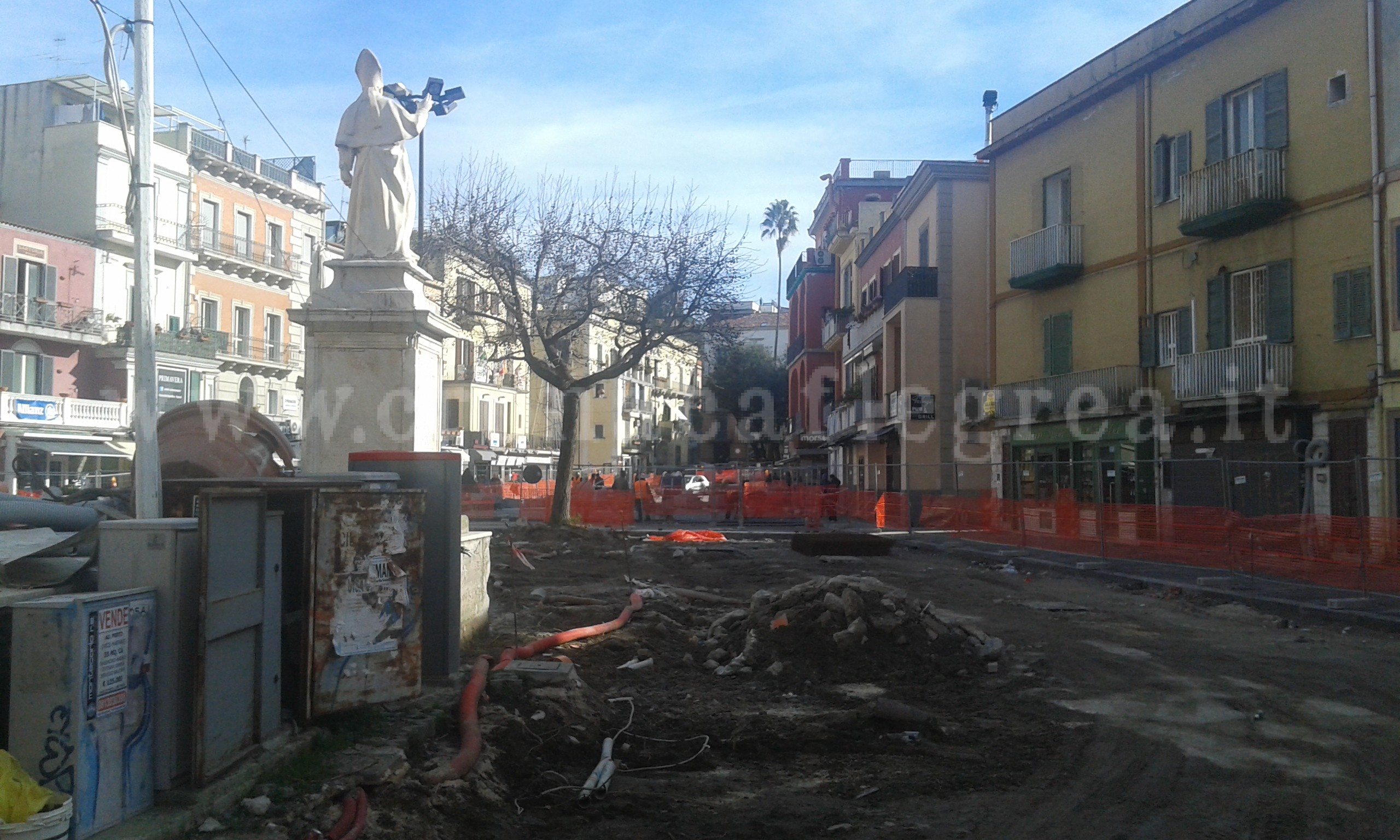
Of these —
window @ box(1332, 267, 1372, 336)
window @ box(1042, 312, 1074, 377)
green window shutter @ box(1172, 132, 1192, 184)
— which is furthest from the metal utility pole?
window @ box(1042, 312, 1074, 377)

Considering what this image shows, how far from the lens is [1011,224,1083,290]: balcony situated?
86.8ft

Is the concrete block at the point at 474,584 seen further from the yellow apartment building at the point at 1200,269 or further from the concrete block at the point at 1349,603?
the yellow apartment building at the point at 1200,269

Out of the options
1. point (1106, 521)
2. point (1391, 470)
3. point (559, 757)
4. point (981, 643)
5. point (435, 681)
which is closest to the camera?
point (559, 757)

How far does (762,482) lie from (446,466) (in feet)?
89.3

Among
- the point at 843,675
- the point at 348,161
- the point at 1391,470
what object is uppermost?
the point at 348,161

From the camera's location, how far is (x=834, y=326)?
50.3 meters

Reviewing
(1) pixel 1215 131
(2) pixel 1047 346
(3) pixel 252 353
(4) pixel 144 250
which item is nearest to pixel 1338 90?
(1) pixel 1215 131

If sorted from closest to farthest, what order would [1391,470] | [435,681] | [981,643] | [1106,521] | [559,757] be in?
[559,757], [435,681], [981,643], [1391,470], [1106,521]

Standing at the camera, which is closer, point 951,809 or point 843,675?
point 951,809

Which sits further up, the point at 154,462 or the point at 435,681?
the point at 154,462

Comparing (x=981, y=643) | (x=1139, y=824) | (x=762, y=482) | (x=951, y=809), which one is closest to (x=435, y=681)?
(x=951, y=809)

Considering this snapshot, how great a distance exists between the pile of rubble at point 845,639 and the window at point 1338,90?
1427 centimetres

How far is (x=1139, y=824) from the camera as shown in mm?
5066

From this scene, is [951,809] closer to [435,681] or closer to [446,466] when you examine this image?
[435,681]
